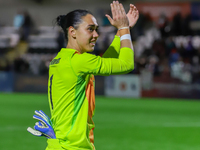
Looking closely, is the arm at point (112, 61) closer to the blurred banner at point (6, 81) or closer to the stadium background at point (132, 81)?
the stadium background at point (132, 81)

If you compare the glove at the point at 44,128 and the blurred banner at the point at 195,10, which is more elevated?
the blurred banner at the point at 195,10

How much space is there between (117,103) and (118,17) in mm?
12975

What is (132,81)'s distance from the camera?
59.3 ft

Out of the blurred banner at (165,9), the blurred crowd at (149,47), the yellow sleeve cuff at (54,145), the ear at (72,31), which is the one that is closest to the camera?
the yellow sleeve cuff at (54,145)

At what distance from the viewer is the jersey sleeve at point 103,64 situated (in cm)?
309

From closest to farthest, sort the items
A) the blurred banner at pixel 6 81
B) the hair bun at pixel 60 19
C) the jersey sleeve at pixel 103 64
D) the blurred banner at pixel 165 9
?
1. the jersey sleeve at pixel 103 64
2. the hair bun at pixel 60 19
3. the blurred banner at pixel 6 81
4. the blurred banner at pixel 165 9

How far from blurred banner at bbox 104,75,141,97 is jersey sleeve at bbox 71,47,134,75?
14.9 m

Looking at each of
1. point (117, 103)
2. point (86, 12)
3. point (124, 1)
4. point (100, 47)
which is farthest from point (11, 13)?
point (86, 12)

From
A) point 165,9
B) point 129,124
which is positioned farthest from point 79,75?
point 165,9

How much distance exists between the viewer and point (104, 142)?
27.8 ft

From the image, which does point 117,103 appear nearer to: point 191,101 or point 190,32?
point 191,101

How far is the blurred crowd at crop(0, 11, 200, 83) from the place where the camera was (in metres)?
17.9

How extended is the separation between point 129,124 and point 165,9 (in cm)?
1336

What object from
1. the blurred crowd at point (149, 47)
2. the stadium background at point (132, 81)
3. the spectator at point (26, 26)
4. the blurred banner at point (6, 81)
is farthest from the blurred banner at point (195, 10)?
the blurred banner at point (6, 81)
